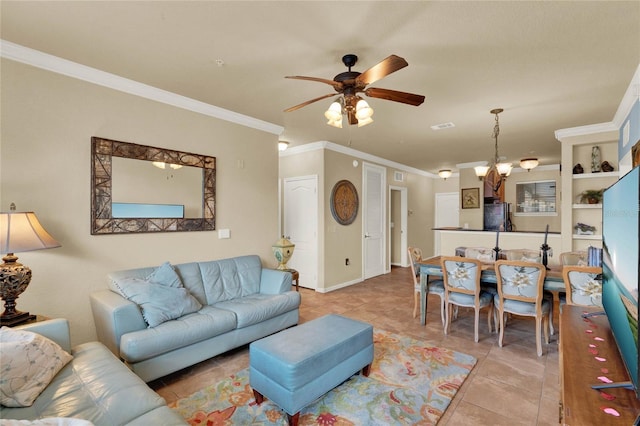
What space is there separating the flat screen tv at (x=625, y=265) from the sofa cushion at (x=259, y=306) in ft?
8.26

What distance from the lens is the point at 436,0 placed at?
180 cm

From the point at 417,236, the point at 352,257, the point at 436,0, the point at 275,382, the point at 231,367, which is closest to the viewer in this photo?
the point at 436,0

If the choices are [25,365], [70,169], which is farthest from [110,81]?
[25,365]

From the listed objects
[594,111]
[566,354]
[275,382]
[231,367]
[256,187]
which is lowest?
[231,367]

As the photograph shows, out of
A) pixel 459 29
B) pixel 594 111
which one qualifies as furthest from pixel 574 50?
pixel 594 111

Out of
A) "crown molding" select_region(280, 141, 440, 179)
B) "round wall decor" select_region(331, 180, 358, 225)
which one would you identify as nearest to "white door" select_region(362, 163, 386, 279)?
"crown molding" select_region(280, 141, 440, 179)

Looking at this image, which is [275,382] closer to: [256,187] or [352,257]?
[256,187]

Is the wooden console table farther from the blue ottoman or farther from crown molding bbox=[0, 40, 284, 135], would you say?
crown molding bbox=[0, 40, 284, 135]

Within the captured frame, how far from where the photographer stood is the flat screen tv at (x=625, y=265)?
0.98 m

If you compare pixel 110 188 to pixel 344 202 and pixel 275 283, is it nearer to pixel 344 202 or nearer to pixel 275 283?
pixel 275 283

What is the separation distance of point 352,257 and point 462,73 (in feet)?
12.6

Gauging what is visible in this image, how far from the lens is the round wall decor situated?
5.40m

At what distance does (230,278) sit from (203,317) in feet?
2.52

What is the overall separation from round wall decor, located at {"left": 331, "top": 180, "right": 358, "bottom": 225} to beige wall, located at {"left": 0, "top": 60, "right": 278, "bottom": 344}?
2.53 m
